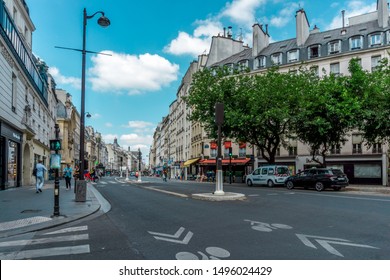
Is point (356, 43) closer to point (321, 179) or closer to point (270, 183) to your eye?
point (270, 183)

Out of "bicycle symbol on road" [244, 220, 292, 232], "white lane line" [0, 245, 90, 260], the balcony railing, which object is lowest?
"bicycle symbol on road" [244, 220, 292, 232]

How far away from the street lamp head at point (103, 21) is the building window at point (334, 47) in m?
33.5

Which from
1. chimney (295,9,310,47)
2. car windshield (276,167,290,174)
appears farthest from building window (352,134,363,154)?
car windshield (276,167,290,174)

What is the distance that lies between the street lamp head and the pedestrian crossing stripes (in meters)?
8.69

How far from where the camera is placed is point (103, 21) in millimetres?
12945

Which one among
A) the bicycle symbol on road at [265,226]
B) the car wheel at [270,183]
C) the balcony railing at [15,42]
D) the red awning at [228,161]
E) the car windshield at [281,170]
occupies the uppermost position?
the balcony railing at [15,42]

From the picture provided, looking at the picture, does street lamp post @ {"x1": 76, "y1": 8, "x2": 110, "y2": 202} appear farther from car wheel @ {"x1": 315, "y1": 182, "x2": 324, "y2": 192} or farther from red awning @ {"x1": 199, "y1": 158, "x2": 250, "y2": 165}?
red awning @ {"x1": 199, "y1": 158, "x2": 250, "y2": 165}

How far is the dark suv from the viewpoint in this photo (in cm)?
2097

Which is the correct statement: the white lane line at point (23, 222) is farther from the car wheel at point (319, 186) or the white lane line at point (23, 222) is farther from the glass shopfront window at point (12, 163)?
the car wheel at point (319, 186)

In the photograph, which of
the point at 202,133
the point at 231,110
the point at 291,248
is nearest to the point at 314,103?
the point at 231,110

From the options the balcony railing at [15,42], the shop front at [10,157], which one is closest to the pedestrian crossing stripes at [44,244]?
the shop front at [10,157]

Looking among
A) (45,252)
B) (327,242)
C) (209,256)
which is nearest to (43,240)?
(45,252)

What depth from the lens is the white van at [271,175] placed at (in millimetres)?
26312

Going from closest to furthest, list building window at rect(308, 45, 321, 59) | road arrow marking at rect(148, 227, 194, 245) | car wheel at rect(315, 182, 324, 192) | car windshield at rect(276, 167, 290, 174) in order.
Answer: road arrow marking at rect(148, 227, 194, 245)
car wheel at rect(315, 182, 324, 192)
car windshield at rect(276, 167, 290, 174)
building window at rect(308, 45, 321, 59)
